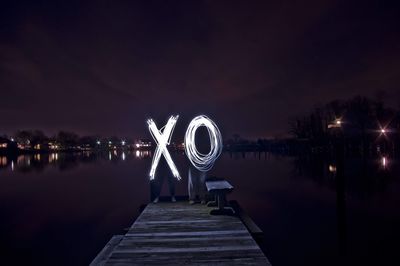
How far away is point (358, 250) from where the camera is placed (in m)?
12.9

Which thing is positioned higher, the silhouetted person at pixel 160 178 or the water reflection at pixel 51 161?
the silhouetted person at pixel 160 178

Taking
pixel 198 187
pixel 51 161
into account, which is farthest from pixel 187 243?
pixel 51 161

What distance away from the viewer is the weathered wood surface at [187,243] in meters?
6.71

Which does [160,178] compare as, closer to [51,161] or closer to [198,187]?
[198,187]

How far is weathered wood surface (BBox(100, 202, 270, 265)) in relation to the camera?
6.71 metres

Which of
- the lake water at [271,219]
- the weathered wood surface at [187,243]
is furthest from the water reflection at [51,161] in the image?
the weathered wood surface at [187,243]

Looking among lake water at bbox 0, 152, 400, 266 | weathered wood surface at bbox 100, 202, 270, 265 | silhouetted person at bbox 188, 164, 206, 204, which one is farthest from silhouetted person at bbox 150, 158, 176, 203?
lake water at bbox 0, 152, 400, 266

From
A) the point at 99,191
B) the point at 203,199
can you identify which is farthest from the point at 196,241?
the point at 99,191

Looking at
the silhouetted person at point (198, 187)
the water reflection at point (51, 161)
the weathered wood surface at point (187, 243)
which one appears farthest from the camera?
the water reflection at point (51, 161)

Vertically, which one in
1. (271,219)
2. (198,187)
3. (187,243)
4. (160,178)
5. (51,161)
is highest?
(160,178)

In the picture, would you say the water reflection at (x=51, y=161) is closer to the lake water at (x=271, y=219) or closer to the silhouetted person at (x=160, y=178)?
the lake water at (x=271, y=219)

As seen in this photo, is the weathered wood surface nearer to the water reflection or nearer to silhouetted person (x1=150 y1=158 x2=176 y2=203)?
silhouetted person (x1=150 y1=158 x2=176 y2=203)

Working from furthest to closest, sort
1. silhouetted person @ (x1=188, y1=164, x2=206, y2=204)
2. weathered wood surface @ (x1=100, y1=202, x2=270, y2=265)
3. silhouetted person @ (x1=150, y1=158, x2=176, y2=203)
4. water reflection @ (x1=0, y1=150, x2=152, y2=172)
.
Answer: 1. water reflection @ (x1=0, y1=150, x2=152, y2=172)
2. silhouetted person @ (x1=150, y1=158, x2=176, y2=203)
3. silhouetted person @ (x1=188, y1=164, x2=206, y2=204)
4. weathered wood surface @ (x1=100, y1=202, x2=270, y2=265)

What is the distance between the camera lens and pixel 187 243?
773cm
